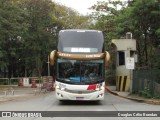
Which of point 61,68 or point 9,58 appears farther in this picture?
point 9,58

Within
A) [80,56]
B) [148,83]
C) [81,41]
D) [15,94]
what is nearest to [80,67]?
[80,56]

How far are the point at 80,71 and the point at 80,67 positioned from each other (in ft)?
0.75

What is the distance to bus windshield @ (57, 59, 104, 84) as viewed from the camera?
22.3 metres

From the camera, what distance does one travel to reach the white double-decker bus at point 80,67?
22047 mm

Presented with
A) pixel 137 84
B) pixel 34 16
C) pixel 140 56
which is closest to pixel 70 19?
pixel 34 16

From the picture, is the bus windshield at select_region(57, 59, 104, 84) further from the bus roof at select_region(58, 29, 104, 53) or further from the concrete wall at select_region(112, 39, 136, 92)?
the concrete wall at select_region(112, 39, 136, 92)

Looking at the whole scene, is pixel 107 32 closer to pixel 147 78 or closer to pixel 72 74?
pixel 147 78

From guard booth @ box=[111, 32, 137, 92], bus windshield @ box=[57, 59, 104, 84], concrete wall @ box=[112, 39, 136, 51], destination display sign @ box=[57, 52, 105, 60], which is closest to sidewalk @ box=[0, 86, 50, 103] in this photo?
bus windshield @ box=[57, 59, 104, 84]

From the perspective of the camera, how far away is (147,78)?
1087 inches

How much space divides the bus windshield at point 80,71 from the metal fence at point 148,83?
5217mm

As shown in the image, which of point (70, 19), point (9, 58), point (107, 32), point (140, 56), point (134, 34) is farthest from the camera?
point (70, 19)

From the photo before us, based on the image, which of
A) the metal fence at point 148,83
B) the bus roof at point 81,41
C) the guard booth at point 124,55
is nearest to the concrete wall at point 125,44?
the guard booth at point 124,55

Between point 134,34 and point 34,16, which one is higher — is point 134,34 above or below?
below

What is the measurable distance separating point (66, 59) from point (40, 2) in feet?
140
